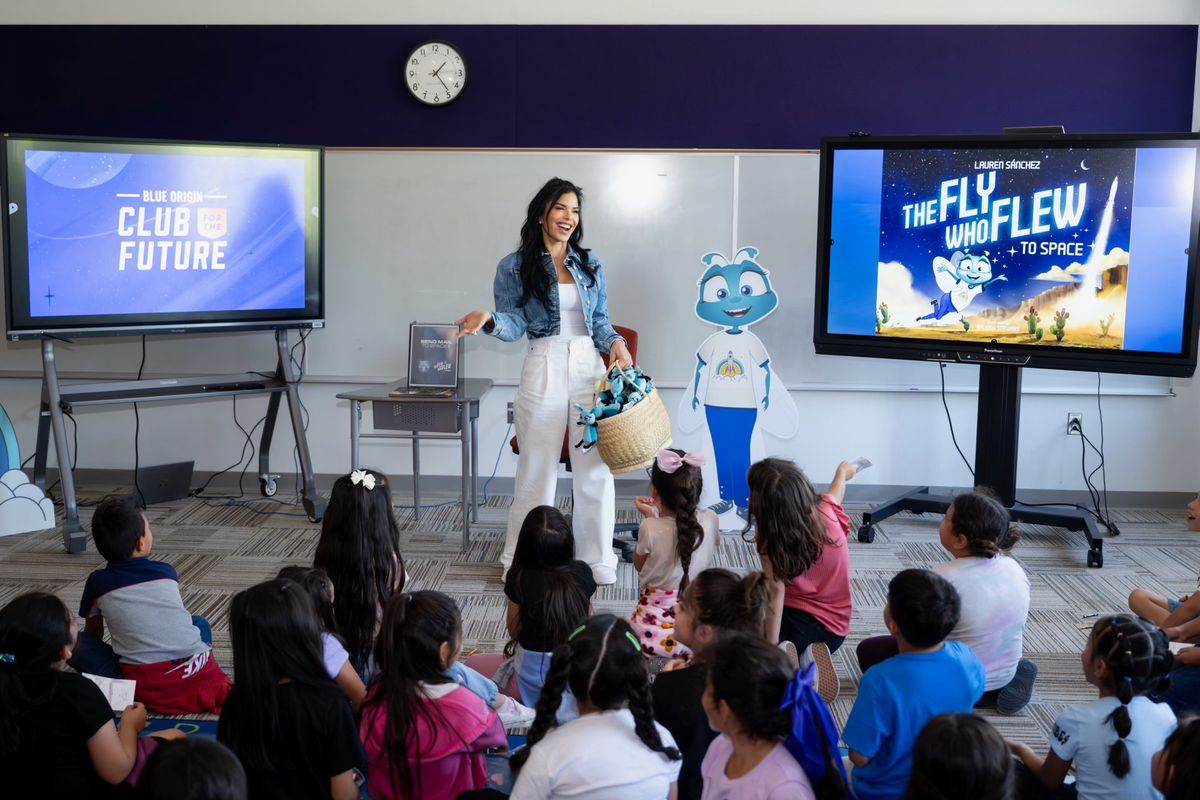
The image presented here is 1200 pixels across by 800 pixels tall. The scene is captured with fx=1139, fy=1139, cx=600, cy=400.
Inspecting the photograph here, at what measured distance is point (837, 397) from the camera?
561 cm

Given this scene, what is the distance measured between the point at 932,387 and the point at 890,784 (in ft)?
11.4

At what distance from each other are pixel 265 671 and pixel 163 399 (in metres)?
3.28

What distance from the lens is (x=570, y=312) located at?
4367mm

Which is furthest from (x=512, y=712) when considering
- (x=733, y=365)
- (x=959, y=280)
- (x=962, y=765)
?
(x=959, y=280)

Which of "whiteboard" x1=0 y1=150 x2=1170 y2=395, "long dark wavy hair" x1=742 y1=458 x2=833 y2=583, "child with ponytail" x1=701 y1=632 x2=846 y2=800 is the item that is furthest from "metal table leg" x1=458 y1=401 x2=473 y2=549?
"child with ponytail" x1=701 y1=632 x2=846 y2=800

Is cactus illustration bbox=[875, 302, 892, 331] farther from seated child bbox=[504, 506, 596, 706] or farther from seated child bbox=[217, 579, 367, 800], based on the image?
seated child bbox=[217, 579, 367, 800]

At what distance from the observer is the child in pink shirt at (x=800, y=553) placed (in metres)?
3.08

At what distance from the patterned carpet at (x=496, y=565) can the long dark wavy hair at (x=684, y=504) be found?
626 mm

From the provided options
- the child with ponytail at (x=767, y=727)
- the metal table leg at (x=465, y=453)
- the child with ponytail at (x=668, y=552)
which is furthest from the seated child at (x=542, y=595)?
the metal table leg at (x=465, y=453)

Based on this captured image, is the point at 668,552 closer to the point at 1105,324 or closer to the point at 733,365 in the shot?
the point at 733,365

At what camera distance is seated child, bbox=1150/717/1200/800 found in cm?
173

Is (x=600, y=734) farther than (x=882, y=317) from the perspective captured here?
No

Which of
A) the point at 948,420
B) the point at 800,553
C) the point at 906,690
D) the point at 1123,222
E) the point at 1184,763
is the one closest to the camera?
the point at 1184,763

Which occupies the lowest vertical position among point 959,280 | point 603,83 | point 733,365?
point 733,365
